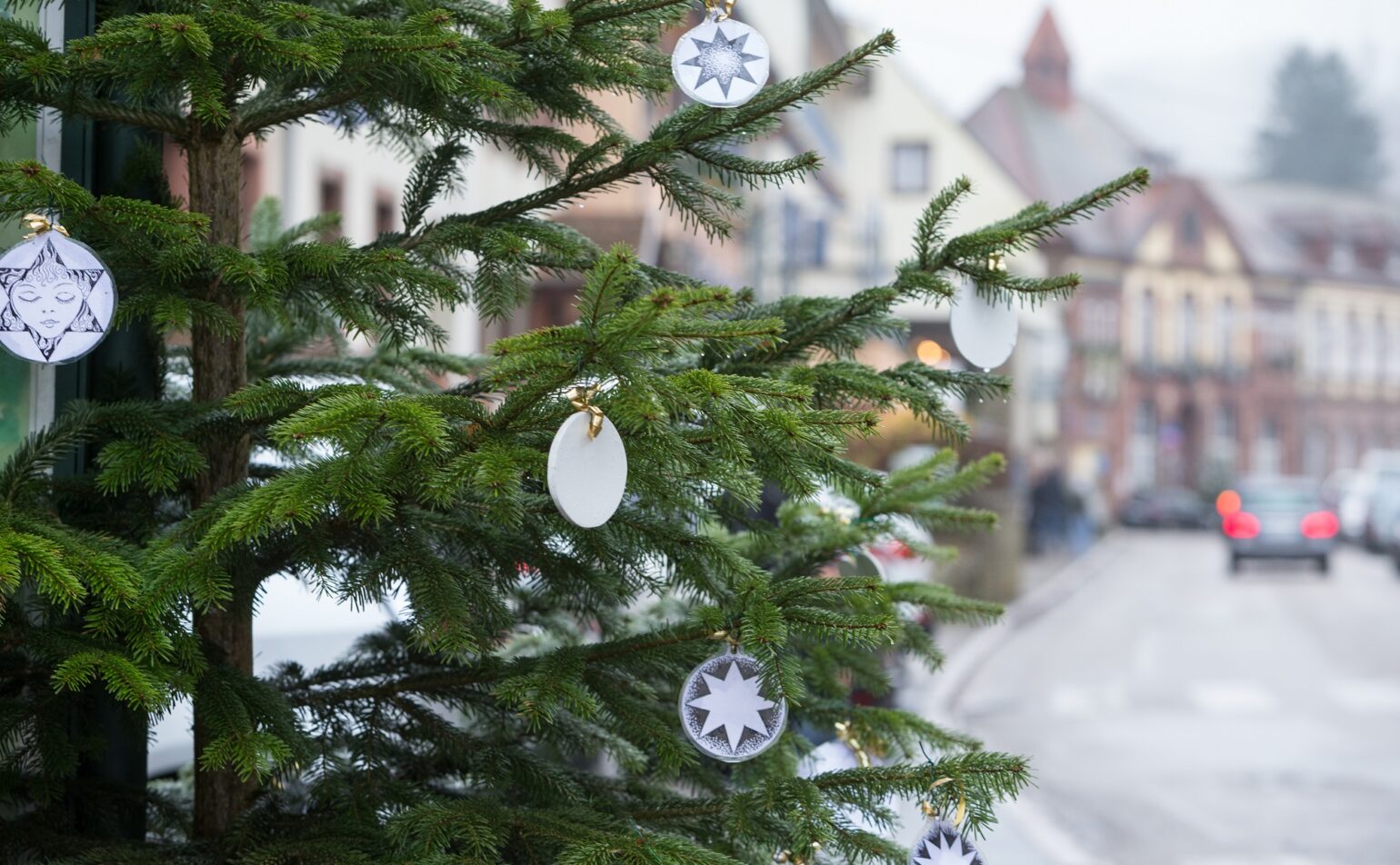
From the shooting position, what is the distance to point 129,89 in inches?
86.8

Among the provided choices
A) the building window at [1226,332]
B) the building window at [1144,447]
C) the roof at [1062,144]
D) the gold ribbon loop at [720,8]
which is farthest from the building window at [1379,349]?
the gold ribbon loop at [720,8]

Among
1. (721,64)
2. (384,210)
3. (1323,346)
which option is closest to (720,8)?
(721,64)

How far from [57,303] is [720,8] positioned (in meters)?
1.10

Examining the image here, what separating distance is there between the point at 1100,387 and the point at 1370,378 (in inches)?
636

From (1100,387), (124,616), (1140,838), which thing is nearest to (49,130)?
(124,616)

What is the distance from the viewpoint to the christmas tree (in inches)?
79.7

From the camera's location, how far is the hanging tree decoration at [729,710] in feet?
7.69

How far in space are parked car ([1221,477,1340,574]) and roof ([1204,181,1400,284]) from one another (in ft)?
120

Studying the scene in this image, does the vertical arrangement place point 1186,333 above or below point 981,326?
above

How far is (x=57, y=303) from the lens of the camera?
7.26ft

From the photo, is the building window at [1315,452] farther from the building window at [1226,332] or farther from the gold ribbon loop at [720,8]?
the gold ribbon loop at [720,8]

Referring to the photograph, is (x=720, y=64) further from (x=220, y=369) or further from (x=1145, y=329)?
(x=1145, y=329)

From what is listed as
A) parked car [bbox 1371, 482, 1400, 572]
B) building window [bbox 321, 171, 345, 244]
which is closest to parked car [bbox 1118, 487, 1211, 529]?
parked car [bbox 1371, 482, 1400, 572]

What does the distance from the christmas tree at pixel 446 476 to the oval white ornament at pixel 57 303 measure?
0.14 feet
